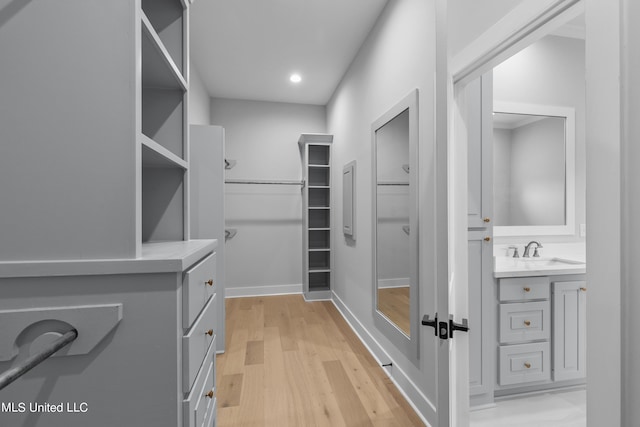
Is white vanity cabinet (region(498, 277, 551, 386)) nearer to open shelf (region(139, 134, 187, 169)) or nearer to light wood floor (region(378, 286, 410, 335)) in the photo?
light wood floor (region(378, 286, 410, 335))

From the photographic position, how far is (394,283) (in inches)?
Answer: 82.2

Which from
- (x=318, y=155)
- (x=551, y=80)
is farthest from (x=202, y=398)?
(x=318, y=155)

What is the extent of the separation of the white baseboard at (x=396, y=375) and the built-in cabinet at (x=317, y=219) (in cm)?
109

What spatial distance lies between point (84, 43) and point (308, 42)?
240 cm

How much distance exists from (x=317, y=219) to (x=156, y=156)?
3.28 m

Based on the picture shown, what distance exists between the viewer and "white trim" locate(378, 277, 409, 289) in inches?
76.3

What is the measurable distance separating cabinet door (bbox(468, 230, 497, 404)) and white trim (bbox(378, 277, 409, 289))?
388mm

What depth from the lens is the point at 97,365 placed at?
694 millimetres

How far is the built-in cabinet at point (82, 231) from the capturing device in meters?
0.67

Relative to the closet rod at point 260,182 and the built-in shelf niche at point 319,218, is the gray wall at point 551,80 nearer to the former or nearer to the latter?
the built-in shelf niche at point 319,218

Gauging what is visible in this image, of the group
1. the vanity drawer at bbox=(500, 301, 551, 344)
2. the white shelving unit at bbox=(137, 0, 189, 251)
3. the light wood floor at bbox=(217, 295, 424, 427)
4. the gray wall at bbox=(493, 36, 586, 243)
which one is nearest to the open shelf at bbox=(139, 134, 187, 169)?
the white shelving unit at bbox=(137, 0, 189, 251)

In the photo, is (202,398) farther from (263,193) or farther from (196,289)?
(263,193)

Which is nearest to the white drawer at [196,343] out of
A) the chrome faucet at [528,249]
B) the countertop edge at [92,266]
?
the countertop edge at [92,266]

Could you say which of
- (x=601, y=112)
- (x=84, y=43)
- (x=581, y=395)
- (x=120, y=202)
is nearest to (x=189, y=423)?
(x=120, y=202)
